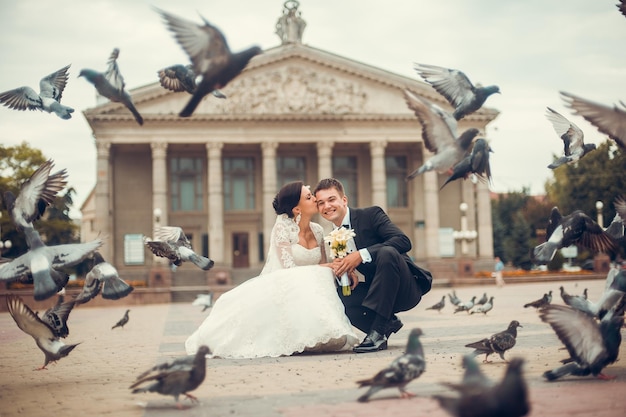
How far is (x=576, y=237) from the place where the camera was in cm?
705

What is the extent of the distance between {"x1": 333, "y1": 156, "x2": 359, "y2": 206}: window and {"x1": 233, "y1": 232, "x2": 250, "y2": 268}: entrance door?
858cm

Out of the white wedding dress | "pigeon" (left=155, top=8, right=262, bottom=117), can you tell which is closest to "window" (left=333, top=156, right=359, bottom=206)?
the white wedding dress

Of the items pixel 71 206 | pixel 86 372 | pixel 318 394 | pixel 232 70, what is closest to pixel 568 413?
pixel 318 394

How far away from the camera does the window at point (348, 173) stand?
61.7m

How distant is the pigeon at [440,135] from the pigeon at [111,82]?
2363mm

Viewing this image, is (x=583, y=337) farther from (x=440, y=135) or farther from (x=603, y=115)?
(x=440, y=135)

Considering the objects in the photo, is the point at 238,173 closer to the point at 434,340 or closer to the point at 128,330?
the point at 128,330

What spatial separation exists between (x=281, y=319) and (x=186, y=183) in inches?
2060

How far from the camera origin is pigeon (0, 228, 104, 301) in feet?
21.6

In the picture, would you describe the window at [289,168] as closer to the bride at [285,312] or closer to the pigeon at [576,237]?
the bride at [285,312]

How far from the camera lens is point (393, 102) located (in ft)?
188

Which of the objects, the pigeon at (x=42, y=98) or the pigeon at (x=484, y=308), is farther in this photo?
the pigeon at (x=484, y=308)

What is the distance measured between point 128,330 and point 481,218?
44.7m

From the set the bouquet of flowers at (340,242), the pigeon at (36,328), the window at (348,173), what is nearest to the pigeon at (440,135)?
the bouquet of flowers at (340,242)
